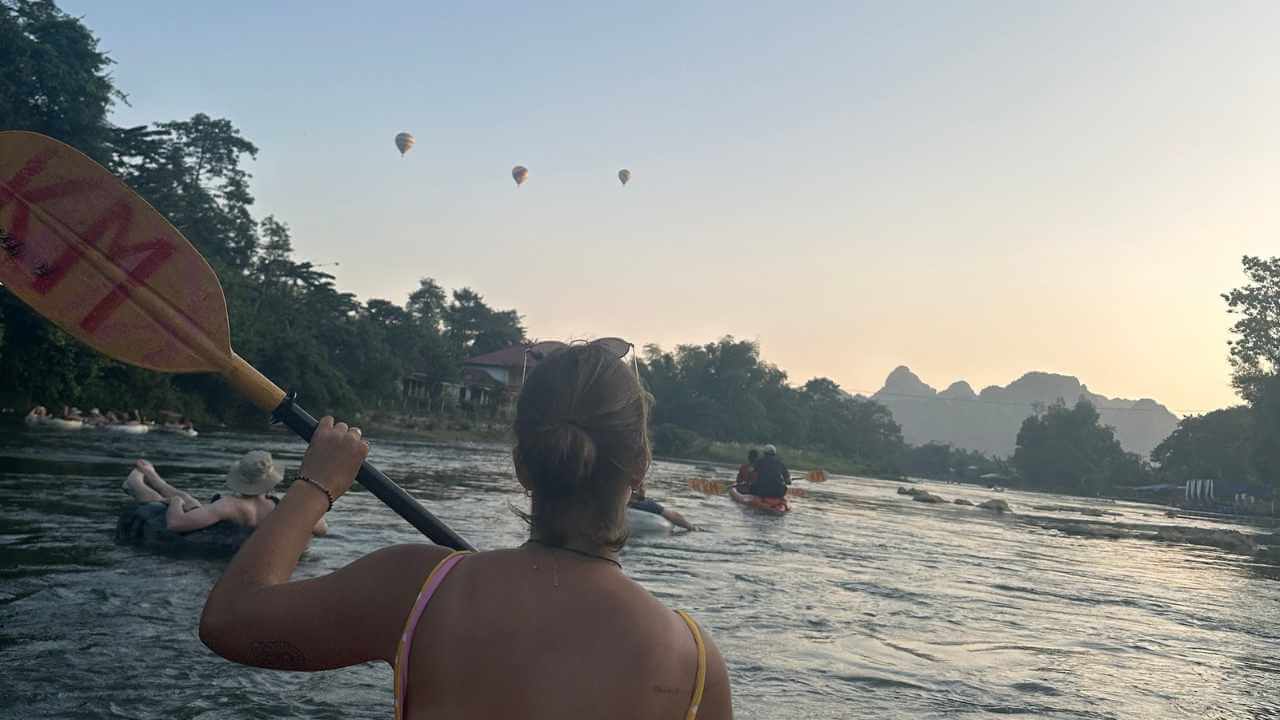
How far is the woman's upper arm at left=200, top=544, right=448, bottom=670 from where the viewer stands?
5.05 feet

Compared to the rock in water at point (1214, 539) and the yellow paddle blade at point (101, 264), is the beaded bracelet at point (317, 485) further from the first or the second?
the rock in water at point (1214, 539)

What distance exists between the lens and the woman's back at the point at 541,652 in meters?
1.48

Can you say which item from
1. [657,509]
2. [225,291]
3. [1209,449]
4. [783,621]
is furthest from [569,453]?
[1209,449]

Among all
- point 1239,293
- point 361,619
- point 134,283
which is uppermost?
point 1239,293

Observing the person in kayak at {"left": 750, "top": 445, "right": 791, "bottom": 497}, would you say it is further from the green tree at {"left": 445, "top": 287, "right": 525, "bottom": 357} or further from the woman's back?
the green tree at {"left": 445, "top": 287, "right": 525, "bottom": 357}

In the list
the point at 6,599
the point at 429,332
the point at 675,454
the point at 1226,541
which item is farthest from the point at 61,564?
the point at 675,454

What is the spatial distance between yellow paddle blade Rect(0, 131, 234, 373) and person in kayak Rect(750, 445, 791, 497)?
17380 mm

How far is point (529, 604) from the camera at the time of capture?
1.49 metres

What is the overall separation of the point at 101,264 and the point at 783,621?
6457 mm

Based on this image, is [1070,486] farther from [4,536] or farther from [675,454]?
[4,536]

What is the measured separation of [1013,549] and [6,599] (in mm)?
15624

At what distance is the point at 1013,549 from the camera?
55.0 feet

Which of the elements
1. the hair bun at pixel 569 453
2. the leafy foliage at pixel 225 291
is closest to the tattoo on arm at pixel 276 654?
the hair bun at pixel 569 453

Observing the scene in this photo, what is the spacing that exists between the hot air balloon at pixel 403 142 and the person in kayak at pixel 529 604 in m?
39.7
